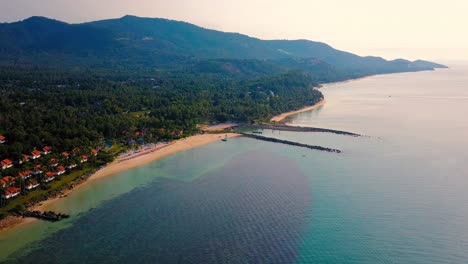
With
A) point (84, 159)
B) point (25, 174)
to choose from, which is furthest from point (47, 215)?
point (84, 159)

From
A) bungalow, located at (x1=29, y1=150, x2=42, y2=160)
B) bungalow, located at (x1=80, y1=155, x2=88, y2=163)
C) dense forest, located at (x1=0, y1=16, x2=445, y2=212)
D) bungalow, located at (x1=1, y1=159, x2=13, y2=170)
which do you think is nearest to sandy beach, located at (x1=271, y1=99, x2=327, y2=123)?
dense forest, located at (x1=0, y1=16, x2=445, y2=212)

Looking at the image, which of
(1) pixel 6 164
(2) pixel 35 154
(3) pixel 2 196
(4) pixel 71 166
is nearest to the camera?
(3) pixel 2 196

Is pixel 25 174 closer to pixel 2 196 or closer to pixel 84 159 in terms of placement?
pixel 2 196

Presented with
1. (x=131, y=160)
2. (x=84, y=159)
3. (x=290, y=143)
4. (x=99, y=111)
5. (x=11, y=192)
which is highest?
(x=99, y=111)

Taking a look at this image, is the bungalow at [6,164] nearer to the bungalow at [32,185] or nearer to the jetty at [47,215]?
the bungalow at [32,185]

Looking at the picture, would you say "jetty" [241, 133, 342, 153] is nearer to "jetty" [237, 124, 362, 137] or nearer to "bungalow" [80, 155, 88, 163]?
"jetty" [237, 124, 362, 137]

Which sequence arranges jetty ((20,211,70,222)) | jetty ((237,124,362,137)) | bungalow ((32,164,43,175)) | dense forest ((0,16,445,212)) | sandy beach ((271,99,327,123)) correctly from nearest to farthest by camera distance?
jetty ((20,211,70,222)) < bungalow ((32,164,43,175)) < dense forest ((0,16,445,212)) < jetty ((237,124,362,137)) < sandy beach ((271,99,327,123))

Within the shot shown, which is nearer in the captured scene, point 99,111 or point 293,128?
point 99,111

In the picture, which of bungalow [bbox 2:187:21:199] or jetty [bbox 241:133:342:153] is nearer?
bungalow [bbox 2:187:21:199]
